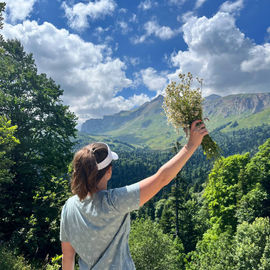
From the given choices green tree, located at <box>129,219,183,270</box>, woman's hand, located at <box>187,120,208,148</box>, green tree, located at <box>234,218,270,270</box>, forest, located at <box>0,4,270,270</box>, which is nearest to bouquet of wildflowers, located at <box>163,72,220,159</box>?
woman's hand, located at <box>187,120,208,148</box>

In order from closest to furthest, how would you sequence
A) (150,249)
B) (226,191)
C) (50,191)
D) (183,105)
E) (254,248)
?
1. (183,105)
2. (50,191)
3. (254,248)
4. (150,249)
5. (226,191)

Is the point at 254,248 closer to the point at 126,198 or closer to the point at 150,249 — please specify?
the point at 150,249

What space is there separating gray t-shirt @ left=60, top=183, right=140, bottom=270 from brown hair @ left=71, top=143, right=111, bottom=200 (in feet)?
0.37

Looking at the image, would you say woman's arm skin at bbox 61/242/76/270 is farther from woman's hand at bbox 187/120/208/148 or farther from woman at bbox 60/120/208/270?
woman's hand at bbox 187/120/208/148

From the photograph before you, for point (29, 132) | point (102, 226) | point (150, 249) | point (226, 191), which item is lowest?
point (150, 249)

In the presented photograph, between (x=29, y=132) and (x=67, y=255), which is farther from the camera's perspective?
(x=29, y=132)

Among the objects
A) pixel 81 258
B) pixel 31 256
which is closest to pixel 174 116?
pixel 81 258

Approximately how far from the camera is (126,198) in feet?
6.64

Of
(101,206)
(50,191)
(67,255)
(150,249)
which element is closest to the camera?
(101,206)

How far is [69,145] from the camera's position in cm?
1888

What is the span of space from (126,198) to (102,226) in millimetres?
451

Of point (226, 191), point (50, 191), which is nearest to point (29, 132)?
point (50, 191)

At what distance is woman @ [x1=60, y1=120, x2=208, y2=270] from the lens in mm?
2033

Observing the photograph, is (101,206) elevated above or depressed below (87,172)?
below
